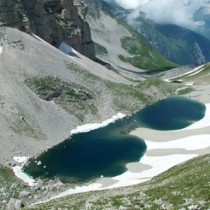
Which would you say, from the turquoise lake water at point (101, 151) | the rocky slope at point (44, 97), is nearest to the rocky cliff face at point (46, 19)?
the rocky slope at point (44, 97)

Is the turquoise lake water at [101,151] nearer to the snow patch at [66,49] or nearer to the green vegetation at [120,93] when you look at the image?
the green vegetation at [120,93]

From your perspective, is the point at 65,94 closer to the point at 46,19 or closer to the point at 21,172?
the point at 21,172

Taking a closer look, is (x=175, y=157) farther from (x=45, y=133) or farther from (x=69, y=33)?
(x=69, y=33)

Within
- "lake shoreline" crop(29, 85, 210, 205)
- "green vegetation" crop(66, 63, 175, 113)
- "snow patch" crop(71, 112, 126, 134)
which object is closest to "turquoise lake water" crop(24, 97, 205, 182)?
"snow patch" crop(71, 112, 126, 134)

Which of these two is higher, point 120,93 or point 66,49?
point 66,49

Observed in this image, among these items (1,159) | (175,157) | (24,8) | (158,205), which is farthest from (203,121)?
(158,205)

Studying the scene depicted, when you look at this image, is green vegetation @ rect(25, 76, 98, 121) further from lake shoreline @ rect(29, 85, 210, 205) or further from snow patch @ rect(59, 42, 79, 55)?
snow patch @ rect(59, 42, 79, 55)

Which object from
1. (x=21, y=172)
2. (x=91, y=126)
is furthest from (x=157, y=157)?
(x=91, y=126)

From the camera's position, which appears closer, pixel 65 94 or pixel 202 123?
pixel 202 123
